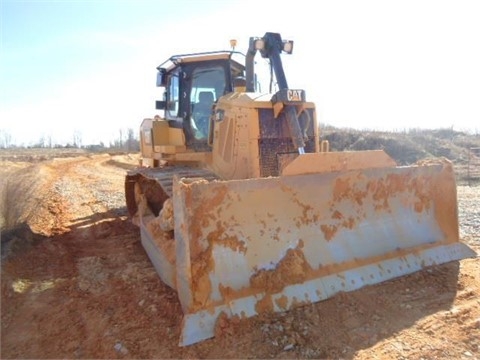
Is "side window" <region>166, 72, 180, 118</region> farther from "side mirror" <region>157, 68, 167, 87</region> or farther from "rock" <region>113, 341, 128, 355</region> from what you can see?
"rock" <region>113, 341, 128, 355</region>

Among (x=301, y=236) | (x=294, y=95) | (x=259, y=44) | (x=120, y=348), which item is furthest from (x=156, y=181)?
(x=120, y=348)

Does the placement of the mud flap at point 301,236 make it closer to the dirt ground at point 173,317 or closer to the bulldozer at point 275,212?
the bulldozer at point 275,212

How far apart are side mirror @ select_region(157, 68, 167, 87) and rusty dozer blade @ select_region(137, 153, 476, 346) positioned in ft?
13.5

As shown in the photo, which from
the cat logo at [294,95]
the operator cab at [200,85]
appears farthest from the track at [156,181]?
the cat logo at [294,95]

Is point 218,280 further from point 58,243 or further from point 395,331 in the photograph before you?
point 58,243

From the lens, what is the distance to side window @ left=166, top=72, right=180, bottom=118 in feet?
23.5

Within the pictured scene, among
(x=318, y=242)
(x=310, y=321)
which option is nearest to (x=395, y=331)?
(x=310, y=321)

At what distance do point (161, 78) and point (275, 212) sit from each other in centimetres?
437

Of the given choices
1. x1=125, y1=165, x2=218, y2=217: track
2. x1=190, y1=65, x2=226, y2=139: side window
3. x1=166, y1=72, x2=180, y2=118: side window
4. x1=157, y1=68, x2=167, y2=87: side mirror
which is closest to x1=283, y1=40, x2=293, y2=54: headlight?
x1=190, y1=65, x2=226, y2=139: side window

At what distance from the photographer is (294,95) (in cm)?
545

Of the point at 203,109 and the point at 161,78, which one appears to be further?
the point at 161,78

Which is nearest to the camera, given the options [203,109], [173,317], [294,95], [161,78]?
[173,317]

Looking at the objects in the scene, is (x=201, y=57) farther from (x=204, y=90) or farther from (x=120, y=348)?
(x=120, y=348)

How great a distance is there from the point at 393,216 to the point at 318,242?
1132mm
